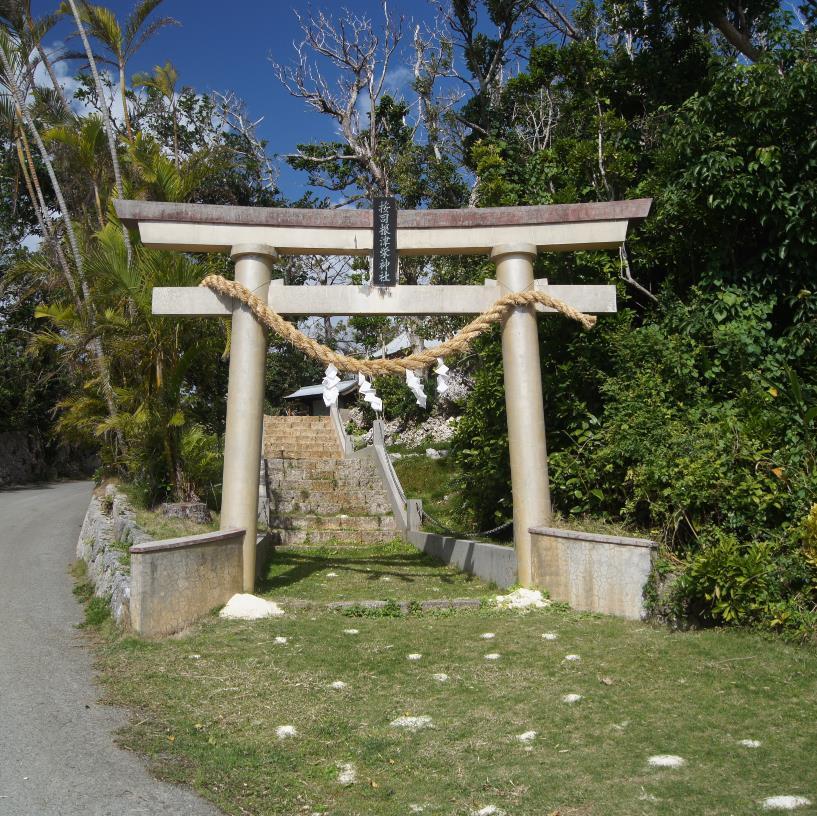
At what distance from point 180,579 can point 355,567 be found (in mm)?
4139

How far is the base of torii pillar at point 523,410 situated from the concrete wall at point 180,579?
3122 mm

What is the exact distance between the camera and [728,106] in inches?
381

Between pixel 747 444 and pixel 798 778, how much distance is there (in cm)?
435

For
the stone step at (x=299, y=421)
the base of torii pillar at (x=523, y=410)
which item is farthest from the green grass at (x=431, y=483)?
the base of torii pillar at (x=523, y=410)

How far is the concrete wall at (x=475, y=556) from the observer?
370 inches

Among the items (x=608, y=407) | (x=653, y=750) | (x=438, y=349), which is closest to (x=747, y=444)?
(x=608, y=407)

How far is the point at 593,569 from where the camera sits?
7.60m

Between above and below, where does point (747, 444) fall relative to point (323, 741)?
above

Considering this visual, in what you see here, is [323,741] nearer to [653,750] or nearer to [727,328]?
[653,750]

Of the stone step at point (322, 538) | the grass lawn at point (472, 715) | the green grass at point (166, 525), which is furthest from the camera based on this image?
the stone step at point (322, 538)

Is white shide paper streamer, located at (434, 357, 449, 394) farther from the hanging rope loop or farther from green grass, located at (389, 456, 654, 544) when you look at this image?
green grass, located at (389, 456, 654, 544)

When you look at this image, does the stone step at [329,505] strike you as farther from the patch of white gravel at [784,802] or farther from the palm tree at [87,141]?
the patch of white gravel at [784,802]

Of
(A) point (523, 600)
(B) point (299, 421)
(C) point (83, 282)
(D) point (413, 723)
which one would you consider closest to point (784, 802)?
(D) point (413, 723)

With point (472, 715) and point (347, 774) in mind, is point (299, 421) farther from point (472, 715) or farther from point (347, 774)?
point (347, 774)
